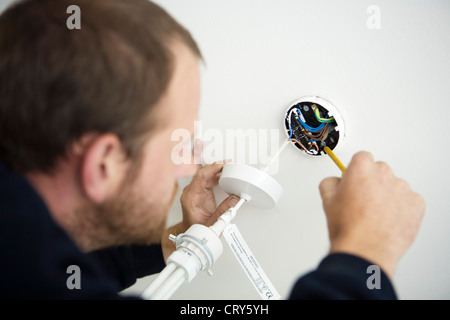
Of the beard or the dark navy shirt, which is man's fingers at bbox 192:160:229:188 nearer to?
the beard

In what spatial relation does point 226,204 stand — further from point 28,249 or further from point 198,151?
point 28,249

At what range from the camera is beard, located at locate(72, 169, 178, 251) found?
0.57m

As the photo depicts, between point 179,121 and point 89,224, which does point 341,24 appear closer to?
point 179,121

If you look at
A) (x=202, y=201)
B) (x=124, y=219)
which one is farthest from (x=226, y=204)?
(x=124, y=219)

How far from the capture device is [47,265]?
42 centimetres

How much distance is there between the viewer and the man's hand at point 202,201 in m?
0.78

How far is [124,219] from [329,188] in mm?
334

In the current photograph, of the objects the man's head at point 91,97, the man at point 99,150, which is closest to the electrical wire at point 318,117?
the man at point 99,150

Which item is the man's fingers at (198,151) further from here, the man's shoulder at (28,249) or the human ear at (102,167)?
the man's shoulder at (28,249)

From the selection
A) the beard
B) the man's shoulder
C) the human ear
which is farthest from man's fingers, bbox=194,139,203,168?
the man's shoulder

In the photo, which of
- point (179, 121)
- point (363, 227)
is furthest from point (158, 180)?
point (363, 227)

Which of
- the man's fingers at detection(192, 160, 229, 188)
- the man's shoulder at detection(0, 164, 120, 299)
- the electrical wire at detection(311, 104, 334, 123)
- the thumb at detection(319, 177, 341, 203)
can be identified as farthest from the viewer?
the man's fingers at detection(192, 160, 229, 188)

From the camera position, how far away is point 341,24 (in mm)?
Answer: 650

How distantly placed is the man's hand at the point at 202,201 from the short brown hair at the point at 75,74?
11.6 inches
